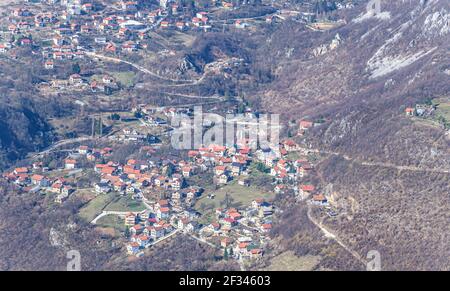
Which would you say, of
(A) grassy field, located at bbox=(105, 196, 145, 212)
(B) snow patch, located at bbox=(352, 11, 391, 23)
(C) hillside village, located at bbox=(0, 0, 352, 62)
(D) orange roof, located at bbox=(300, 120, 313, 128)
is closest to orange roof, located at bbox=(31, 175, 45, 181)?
(A) grassy field, located at bbox=(105, 196, 145, 212)

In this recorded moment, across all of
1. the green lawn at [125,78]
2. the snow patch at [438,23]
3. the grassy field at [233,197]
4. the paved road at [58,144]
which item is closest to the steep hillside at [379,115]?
the snow patch at [438,23]

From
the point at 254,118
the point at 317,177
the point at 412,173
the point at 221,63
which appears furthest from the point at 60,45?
the point at 412,173

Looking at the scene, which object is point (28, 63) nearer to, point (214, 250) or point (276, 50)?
point (276, 50)

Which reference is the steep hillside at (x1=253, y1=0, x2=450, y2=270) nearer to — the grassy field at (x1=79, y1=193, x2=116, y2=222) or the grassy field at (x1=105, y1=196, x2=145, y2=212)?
the grassy field at (x1=105, y1=196, x2=145, y2=212)

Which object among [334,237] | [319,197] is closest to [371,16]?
[319,197]

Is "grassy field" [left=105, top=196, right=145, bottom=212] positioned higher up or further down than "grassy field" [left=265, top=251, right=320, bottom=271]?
higher up

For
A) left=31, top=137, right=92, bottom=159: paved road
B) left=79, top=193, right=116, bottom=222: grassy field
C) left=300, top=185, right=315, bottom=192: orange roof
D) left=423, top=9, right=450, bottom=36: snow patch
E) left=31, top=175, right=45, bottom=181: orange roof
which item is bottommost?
left=79, top=193, right=116, bottom=222: grassy field

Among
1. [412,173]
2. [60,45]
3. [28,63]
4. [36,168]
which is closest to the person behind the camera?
[412,173]

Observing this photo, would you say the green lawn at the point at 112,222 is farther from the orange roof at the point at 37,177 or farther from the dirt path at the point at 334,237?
the dirt path at the point at 334,237
